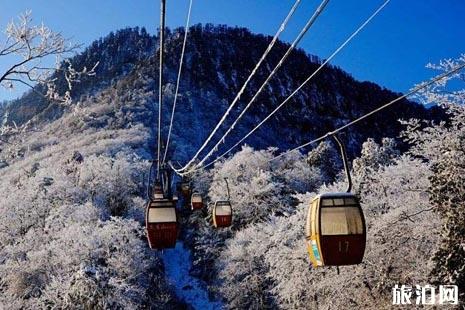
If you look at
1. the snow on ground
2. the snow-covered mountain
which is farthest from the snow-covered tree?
the snow-covered mountain

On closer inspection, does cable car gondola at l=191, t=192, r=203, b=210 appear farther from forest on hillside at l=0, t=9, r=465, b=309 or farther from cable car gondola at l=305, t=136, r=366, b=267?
cable car gondola at l=305, t=136, r=366, b=267

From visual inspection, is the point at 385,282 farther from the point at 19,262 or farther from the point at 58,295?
the point at 19,262

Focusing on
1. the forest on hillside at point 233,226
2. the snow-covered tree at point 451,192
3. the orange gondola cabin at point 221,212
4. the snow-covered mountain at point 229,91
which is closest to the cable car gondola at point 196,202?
the orange gondola cabin at point 221,212

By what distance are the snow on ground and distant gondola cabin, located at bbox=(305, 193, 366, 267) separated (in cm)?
3572

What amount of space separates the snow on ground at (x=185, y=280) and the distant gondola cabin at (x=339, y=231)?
35719mm

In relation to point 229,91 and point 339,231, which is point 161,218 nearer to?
point 339,231

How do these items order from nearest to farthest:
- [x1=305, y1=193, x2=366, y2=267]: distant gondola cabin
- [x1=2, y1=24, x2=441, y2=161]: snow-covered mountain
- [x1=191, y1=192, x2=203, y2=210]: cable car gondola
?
[x1=305, y1=193, x2=366, y2=267]: distant gondola cabin, [x1=191, y1=192, x2=203, y2=210]: cable car gondola, [x1=2, y1=24, x2=441, y2=161]: snow-covered mountain

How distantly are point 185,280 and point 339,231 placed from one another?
4144cm

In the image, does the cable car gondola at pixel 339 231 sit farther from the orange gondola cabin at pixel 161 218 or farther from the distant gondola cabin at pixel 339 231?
the orange gondola cabin at pixel 161 218

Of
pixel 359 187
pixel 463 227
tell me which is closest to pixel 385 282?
pixel 463 227

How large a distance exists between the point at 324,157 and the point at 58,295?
41247 mm

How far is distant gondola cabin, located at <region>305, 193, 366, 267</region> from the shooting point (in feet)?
21.5

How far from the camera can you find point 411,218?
63.4 ft

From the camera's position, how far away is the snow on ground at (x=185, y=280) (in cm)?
4182
